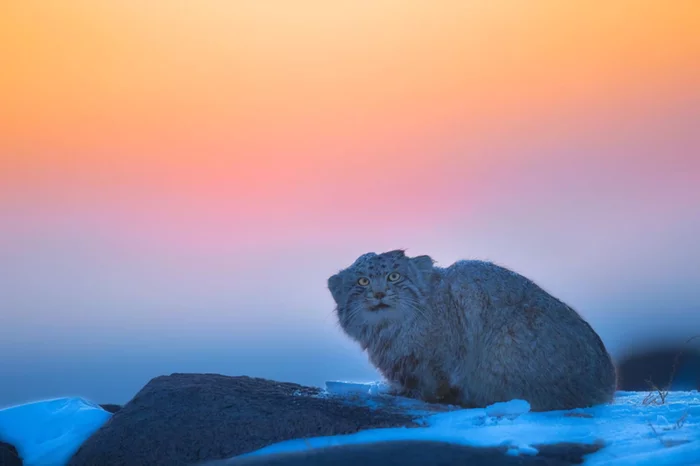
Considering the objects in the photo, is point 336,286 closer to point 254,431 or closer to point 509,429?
point 254,431

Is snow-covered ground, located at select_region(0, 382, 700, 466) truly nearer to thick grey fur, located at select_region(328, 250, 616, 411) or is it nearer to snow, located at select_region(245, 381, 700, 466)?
snow, located at select_region(245, 381, 700, 466)

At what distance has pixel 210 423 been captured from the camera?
6066 mm

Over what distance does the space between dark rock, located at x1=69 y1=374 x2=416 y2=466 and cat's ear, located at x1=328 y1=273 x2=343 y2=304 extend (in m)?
1.45

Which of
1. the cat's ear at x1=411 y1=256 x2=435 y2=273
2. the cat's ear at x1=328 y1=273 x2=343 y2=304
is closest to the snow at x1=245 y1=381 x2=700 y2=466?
the cat's ear at x1=411 y1=256 x2=435 y2=273

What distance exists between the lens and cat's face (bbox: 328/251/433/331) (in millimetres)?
7585

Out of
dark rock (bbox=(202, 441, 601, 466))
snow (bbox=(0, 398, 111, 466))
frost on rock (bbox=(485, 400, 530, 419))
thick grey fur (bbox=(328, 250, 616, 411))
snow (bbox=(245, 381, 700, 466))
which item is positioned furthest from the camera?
snow (bbox=(0, 398, 111, 466))

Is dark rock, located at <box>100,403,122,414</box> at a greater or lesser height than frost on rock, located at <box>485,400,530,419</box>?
greater

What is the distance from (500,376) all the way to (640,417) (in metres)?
1.40

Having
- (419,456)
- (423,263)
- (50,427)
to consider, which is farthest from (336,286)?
(50,427)

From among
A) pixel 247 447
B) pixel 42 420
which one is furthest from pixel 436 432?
pixel 42 420

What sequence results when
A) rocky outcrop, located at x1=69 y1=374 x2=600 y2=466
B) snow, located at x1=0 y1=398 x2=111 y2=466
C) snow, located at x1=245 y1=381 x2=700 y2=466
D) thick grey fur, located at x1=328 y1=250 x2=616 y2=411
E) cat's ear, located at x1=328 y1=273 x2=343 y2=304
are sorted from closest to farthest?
snow, located at x1=245 y1=381 x2=700 y2=466, rocky outcrop, located at x1=69 y1=374 x2=600 y2=466, thick grey fur, located at x1=328 y1=250 x2=616 y2=411, snow, located at x1=0 y1=398 x2=111 y2=466, cat's ear, located at x1=328 y1=273 x2=343 y2=304

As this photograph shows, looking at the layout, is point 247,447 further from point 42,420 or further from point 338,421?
point 42,420

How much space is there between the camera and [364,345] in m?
8.04

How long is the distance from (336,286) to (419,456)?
3438 millimetres
